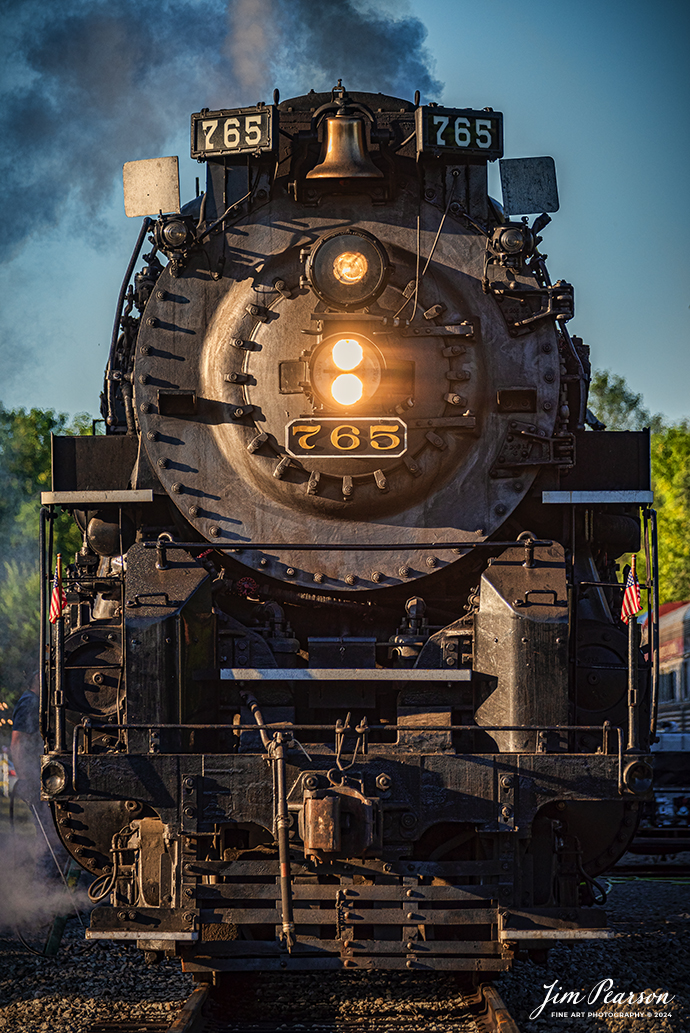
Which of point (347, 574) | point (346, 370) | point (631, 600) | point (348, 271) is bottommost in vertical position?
point (631, 600)

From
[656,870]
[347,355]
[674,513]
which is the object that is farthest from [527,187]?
[674,513]

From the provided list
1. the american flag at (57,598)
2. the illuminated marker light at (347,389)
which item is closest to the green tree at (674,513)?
the illuminated marker light at (347,389)

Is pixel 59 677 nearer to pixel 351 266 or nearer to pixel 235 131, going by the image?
pixel 351 266

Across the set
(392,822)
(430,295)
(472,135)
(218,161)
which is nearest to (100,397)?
(218,161)

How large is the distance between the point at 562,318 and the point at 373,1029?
12.8 ft

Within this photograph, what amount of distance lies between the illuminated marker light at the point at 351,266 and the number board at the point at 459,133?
76cm

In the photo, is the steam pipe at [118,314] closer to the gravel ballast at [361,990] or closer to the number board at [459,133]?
the number board at [459,133]

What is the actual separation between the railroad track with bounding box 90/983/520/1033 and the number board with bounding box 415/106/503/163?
4661 millimetres

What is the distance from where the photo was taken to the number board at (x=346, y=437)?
639 cm

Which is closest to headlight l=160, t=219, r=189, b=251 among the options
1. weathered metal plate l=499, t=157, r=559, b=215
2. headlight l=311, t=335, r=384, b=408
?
headlight l=311, t=335, r=384, b=408

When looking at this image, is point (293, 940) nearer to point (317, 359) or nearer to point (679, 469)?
point (317, 359)

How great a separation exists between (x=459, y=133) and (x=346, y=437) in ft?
6.39

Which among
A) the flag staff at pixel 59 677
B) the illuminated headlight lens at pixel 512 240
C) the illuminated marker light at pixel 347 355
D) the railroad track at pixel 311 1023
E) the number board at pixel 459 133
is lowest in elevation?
the railroad track at pixel 311 1023

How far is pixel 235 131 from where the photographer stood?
6684 mm
